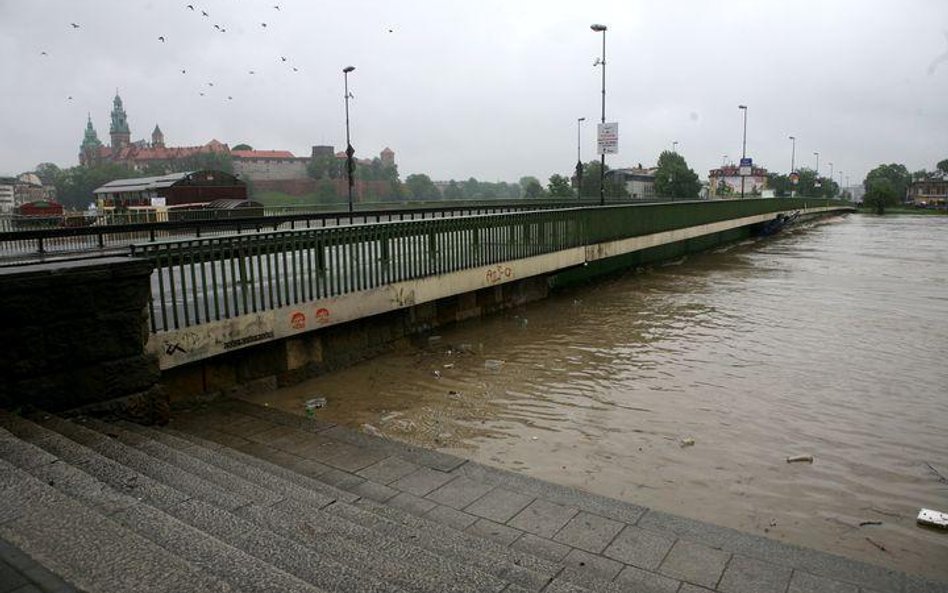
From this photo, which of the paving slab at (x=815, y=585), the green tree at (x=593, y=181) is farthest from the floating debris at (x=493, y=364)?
the green tree at (x=593, y=181)

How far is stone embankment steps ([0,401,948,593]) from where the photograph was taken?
294cm

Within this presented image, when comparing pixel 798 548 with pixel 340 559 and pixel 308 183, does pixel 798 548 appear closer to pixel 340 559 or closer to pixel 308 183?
pixel 340 559

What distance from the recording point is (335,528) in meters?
3.75

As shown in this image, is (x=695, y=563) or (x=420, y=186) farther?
(x=420, y=186)

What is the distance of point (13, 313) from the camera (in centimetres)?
514

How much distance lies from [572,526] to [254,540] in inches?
83.6

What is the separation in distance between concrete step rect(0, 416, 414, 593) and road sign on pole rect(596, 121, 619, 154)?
2259cm

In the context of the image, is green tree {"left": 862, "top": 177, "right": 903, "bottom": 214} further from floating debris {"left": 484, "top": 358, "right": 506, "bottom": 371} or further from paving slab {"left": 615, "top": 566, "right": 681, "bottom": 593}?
paving slab {"left": 615, "top": 566, "right": 681, "bottom": 593}

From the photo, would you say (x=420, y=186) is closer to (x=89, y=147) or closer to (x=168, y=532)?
(x=89, y=147)

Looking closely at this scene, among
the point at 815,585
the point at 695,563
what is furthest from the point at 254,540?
the point at 815,585

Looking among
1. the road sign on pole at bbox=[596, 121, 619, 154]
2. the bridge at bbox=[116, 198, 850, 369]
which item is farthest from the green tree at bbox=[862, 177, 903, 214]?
the bridge at bbox=[116, 198, 850, 369]

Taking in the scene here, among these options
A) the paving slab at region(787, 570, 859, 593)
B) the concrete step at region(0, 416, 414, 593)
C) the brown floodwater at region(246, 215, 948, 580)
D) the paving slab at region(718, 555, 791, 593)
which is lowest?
the brown floodwater at region(246, 215, 948, 580)

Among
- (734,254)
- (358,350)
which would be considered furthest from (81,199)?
(358,350)

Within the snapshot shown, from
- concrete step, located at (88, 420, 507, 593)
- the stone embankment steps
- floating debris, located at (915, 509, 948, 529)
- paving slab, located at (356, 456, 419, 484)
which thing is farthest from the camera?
paving slab, located at (356, 456, 419, 484)
